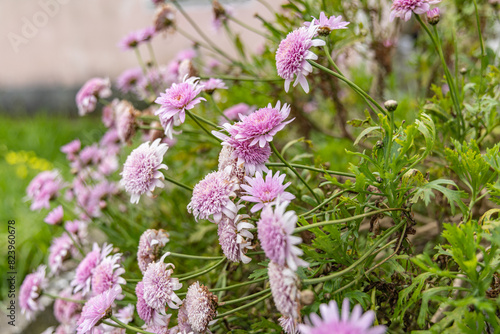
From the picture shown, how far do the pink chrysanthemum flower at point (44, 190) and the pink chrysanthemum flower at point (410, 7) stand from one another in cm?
113

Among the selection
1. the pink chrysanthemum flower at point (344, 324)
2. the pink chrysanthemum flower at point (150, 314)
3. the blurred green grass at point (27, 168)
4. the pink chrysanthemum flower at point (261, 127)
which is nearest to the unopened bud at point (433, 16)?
the pink chrysanthemum flower at point (261, 127)

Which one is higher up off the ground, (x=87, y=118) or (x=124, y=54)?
(x=124, y=54)

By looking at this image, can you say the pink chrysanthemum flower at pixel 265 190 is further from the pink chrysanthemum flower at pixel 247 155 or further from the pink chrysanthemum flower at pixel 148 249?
the pink chrysanthemum flower at pixel 148 249

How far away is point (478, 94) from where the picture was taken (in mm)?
896

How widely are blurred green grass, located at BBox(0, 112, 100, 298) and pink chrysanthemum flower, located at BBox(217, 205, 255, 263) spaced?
4.24 ft

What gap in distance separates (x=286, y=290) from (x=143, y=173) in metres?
0.37

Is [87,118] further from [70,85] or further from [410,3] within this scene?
[410,3]

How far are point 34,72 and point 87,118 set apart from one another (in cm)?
159

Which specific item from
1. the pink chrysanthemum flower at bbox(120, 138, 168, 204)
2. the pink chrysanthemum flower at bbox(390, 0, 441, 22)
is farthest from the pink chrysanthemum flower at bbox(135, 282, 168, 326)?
the pink chrysanthemum flower at bbox(390, 0, 441, 22)

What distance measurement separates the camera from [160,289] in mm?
706

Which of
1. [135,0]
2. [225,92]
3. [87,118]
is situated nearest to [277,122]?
[225,92]

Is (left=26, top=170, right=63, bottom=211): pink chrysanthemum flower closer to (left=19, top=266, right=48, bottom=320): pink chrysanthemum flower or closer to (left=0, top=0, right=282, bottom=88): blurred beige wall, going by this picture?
(left=19, top=266, right=48, bottom=320): pink chrysanthemum flower

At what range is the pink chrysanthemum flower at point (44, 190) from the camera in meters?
1.32

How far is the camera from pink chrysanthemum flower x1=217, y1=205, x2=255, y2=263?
654 mm
